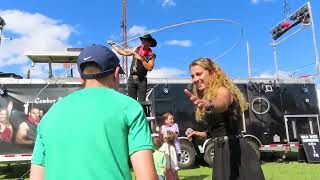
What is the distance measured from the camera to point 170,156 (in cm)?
859

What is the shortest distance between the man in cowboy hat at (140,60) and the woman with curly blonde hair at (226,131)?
8.41ft

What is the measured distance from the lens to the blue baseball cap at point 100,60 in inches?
88.6

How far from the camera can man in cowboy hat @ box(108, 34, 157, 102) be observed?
6.52m

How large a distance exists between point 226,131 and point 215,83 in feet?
1.42

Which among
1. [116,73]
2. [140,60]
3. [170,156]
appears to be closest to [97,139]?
[116,73]

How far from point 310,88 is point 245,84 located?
2.63m

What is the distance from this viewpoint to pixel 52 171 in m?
2.15

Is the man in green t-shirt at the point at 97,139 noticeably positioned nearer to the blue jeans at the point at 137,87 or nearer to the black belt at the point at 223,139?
the black belt at the point at 223,139

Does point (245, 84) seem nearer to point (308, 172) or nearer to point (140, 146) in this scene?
point (308, 172)

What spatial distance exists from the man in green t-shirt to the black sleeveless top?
1.77 metres

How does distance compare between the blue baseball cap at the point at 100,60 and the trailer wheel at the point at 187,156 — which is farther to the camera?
the trailer wheel at the point at 187,156

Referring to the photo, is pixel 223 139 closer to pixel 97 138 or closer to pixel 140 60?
pixel 97 138

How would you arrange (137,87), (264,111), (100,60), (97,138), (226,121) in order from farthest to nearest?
(264,111), (137,87), (226,121), (100,60), (97,138)

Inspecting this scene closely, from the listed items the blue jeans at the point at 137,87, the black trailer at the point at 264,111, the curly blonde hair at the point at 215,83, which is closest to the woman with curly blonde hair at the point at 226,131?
the curly blonde hair at the point at 215,83
